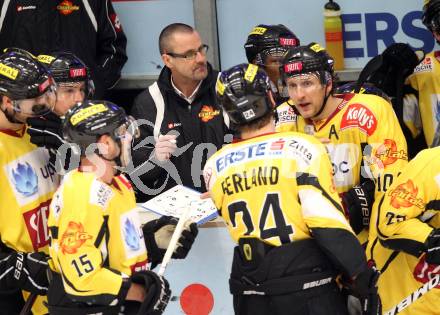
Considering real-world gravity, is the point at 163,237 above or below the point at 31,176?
below

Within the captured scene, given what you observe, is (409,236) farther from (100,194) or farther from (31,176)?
(31,176)

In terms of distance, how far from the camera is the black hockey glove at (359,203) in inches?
199

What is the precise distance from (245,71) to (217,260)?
143cm

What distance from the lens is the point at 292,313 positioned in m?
4.47

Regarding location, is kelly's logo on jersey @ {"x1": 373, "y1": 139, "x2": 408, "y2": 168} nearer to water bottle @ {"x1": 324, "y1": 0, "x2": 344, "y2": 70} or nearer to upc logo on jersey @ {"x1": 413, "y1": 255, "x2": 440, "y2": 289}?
upc logo on jersey @ {"x1": 413, "y1": 255, "x2": 440, "y2": 289}

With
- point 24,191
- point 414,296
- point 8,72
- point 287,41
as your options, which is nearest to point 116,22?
point 287,41

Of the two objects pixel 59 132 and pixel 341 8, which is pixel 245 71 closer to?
pixel 59 132

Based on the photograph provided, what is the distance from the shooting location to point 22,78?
15.9 feet

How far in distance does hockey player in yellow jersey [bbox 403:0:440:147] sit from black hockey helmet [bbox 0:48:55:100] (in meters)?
2.25

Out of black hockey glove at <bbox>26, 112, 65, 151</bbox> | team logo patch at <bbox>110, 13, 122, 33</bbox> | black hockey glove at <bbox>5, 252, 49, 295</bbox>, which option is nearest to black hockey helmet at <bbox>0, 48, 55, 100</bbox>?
black hockey glove at <bbox>26, 112, 65, 151</bbox>

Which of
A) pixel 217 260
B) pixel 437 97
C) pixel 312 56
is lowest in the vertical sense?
pixel 217 260

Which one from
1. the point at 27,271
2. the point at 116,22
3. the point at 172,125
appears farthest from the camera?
the point at 116,22

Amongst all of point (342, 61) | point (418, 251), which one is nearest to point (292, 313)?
point (418, 251)

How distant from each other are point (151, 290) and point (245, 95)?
0.92 meters
